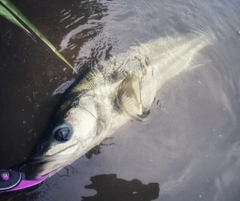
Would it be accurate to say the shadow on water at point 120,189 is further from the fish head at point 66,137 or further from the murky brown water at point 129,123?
the fish head at point 66,137

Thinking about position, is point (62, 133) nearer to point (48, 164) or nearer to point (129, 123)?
point (48, 164)

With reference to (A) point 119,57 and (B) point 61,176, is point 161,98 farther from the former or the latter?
(B) point 61,176

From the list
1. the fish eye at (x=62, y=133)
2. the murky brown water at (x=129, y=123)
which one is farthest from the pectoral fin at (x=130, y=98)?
A: the fish eye at (x=62, y=133)

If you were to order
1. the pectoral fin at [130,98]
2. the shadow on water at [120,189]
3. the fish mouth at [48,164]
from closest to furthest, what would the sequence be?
the fish mouth at [48,164]
the shadow on water at [120,189]
the pectoral fin at [130,98]

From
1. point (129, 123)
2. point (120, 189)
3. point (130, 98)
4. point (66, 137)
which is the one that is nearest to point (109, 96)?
point (130, 98)

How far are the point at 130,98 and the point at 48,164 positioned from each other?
1.21m

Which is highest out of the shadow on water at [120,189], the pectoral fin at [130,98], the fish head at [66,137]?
the fish head at [66,137]

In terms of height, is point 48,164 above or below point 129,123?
above

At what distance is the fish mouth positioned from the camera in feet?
8.03

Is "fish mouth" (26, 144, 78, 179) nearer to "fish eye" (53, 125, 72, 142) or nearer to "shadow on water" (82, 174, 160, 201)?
"fish eye" (53, 125, 72, 142)

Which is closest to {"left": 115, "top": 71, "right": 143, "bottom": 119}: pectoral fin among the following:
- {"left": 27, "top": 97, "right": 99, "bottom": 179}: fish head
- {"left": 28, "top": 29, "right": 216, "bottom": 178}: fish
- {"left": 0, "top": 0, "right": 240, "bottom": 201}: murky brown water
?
{"left": 28, "top": 29, "right": 216, "bottom": 178}: fish

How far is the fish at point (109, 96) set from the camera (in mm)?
2654

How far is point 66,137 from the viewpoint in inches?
106

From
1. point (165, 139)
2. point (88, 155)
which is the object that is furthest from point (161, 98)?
point (88, 155)
